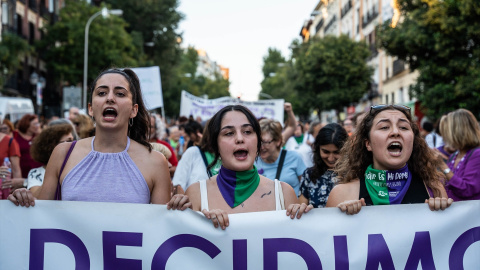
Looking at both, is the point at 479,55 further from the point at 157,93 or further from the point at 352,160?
the point at 352,160

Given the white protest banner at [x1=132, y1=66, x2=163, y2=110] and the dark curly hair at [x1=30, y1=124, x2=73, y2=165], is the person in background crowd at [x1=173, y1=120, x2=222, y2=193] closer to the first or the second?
the dark curly hair at [x1=30, y1=124, x2=73, y2=165]

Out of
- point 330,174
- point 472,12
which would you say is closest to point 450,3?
point 472,12

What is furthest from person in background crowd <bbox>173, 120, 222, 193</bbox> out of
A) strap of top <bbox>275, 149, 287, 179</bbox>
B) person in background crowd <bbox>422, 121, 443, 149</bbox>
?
person in background crowd <bbox>422, 121, 443, 149</bbox>

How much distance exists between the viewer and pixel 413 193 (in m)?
3.59

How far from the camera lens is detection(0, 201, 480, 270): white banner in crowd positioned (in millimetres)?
3514

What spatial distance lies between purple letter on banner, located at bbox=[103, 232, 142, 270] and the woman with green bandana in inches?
14.9

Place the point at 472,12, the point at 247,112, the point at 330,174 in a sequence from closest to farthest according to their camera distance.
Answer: the point at 247,112 → the point at 330,174 → the point at 472,12

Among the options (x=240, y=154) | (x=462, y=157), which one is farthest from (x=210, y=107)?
(x=240, y=154)

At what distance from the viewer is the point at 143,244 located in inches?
140

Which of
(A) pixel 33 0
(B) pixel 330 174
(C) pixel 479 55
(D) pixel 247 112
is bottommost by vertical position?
(B) pixel 330 174

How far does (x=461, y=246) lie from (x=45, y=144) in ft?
11.0

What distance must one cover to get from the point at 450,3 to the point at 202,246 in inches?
594

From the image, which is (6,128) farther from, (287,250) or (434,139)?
(287,250)

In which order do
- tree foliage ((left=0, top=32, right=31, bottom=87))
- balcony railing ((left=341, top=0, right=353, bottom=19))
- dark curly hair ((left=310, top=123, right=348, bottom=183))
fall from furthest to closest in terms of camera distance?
1. balcony railing ((left=341, top=0, right=353, bottom=19))
2. tree foliage ((left=0, top=32, right=31, bottom=87))
3. dark curly hair ((left=310, top=123, right=348, bottom=183))
